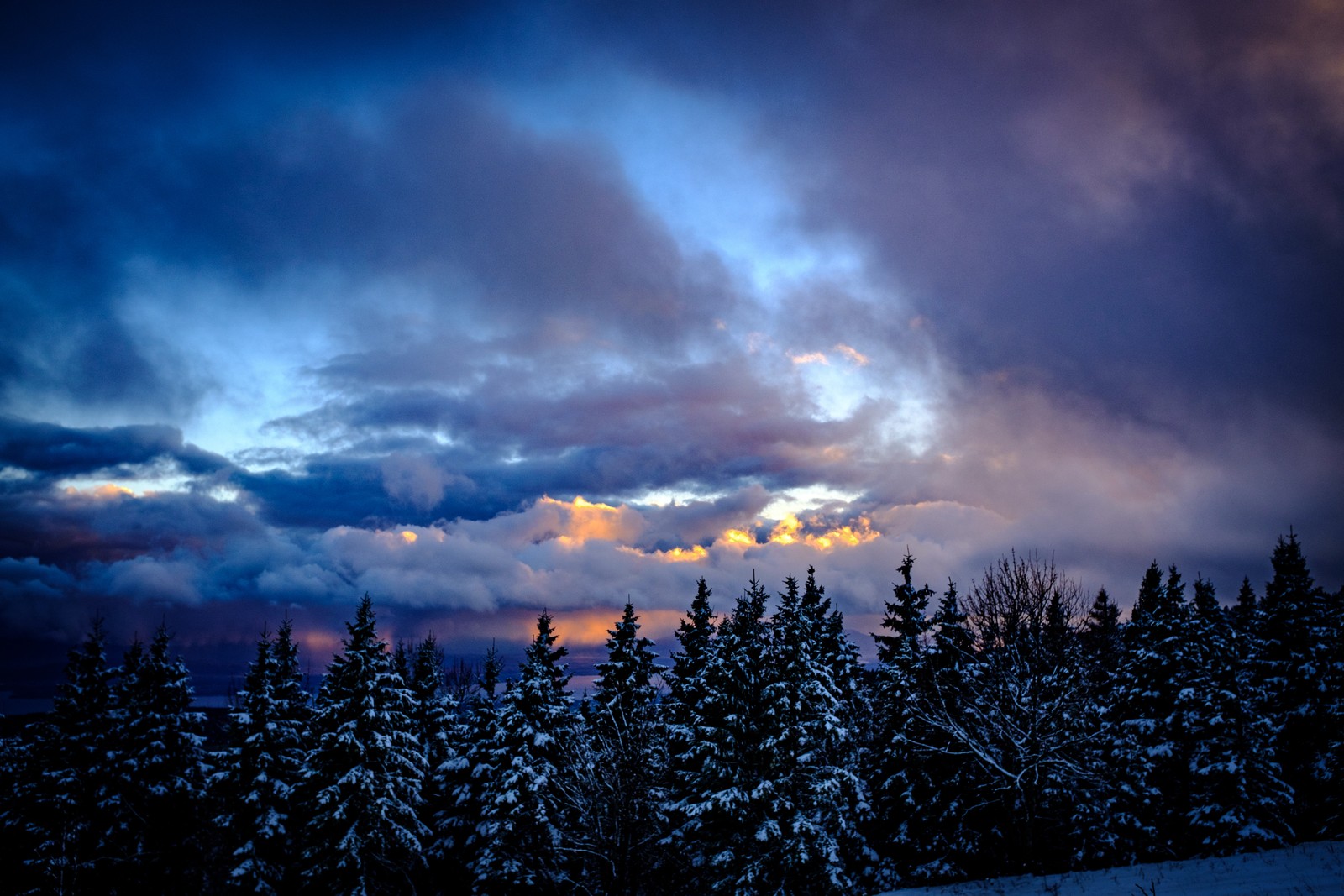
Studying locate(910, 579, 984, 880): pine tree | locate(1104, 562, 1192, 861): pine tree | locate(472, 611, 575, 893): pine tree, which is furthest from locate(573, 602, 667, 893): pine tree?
locate(1104, 562, 1192, 861): pine tree

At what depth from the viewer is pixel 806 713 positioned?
27.2 metres

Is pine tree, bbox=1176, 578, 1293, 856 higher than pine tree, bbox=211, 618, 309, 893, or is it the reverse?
pine tree, bbox=1176, 578, 1293, 856

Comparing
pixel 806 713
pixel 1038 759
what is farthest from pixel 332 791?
pixel 1038 759

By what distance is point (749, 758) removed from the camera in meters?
25.9

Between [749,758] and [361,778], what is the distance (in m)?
16.5

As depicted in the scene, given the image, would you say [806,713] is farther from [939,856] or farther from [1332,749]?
[1332,749]

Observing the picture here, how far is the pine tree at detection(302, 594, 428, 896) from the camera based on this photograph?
2891cm

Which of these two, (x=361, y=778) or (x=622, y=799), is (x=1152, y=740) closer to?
(x=622, y=799)

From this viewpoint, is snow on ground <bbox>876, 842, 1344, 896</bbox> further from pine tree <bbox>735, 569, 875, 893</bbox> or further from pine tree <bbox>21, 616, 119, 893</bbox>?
pine tree <bbox>21, 616, 119, 893</bbox>

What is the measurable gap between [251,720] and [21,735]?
68.2 ft

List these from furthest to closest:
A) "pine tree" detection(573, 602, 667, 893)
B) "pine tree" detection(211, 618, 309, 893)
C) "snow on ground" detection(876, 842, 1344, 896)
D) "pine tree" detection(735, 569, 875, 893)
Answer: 1. "pine tree" detection(211, 618, 309, 893)
2. "pine tree" detection(735, 569, 875, 893)
3. "pine tree" detection(573, 602, 667, 893)
4. "snow on ground" detection(876, 842, 1344, 896)

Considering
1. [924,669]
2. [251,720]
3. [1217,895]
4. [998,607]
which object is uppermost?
[998,607]

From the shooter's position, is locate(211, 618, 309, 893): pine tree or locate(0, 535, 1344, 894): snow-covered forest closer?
locate(0, 535, 1344, 894): snow-covered forest

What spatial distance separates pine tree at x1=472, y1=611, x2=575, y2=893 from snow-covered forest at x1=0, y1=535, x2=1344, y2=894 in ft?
0.38
